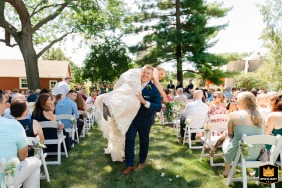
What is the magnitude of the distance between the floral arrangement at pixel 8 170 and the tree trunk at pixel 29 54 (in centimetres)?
1480

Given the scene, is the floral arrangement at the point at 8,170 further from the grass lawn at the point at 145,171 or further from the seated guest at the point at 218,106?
the seated guest at the point at 218,106

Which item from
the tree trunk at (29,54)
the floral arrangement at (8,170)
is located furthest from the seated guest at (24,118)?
the tree trunk at (29,54)

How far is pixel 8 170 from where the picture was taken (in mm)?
3031

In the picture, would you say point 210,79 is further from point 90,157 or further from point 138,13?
point 90,157

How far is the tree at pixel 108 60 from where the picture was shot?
27578mm

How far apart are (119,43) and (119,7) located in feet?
25.6

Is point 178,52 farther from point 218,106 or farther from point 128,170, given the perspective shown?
point 128,170

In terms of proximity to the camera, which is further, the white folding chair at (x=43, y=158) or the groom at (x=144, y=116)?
the groom at (x=144, y=116)

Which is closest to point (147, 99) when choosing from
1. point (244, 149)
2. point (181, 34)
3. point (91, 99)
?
point (244, 149)

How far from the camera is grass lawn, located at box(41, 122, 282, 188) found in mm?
4828

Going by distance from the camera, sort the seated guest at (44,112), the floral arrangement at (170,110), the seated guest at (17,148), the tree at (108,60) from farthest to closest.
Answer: the tree at (108,60), the floral arrangement at (170,110), the seated guest at (44,112), the seated guest at (17,148)

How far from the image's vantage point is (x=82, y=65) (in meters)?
29.7

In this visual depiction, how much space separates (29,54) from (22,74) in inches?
842

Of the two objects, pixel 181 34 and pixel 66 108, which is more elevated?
pixel 181 34
